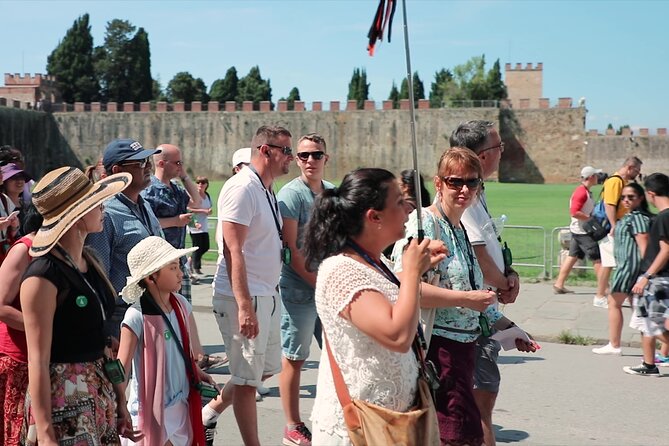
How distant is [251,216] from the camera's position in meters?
4.59

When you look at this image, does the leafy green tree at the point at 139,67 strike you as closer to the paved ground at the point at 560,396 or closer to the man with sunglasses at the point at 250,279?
the paved ground at the point at 560,396

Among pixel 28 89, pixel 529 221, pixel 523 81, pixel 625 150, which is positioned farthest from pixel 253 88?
pixel 529 221

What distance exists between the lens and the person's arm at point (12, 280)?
321cm

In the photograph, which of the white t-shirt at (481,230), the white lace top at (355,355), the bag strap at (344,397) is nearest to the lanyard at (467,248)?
the white t-shirt at (481,230)

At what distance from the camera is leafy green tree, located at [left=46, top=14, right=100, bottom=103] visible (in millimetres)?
69875

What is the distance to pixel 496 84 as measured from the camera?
3078 inches

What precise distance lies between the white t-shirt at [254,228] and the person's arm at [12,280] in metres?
1.43

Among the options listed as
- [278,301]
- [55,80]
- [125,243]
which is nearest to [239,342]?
[278,301]

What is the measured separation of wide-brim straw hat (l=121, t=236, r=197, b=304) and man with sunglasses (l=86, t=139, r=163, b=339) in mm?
643

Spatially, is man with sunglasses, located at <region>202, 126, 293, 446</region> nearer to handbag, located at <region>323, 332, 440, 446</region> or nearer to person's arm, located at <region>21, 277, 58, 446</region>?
person's arm, located at <region>21, 277, 58, 446</region>

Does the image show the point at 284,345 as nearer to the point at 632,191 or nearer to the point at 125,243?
the point at 125,243

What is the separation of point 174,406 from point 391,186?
1.41 meters

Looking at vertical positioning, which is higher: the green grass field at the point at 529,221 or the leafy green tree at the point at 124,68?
the leafy green tree at the point at 124,68

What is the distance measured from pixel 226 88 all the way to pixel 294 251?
7424 centimetres
